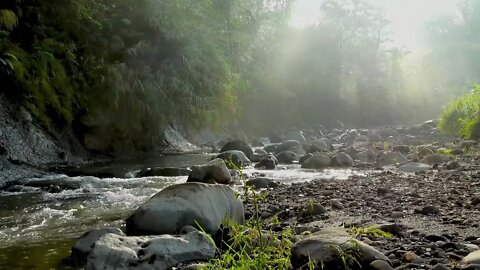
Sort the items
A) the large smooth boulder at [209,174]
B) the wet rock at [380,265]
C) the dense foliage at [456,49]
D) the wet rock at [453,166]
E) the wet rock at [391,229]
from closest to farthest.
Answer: the wet rock at [380,265]
the wet rock at [391,229]
the large smooth boulder at [209,174]
the wet rock at [453,166]
the dense foliage at [456,49]

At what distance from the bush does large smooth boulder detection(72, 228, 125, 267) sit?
13.2 metres

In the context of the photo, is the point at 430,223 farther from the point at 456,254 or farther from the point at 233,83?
the point at 233,83

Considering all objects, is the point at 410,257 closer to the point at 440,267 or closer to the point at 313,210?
the point at 440,267

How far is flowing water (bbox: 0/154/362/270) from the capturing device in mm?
4301

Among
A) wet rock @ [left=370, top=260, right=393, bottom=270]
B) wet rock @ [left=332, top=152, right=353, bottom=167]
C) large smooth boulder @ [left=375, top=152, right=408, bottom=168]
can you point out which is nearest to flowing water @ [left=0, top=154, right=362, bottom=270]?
wet rock @ [left=332, top=152, right=353, bottom=167]

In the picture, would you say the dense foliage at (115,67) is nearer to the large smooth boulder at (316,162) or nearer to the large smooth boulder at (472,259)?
the large smooth boulder at (316,162)

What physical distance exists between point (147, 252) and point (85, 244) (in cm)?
71

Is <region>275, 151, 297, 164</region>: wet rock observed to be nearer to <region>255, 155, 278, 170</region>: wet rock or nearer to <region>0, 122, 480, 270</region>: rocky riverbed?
<region>255, 155, 278, 170</region>: wet rock

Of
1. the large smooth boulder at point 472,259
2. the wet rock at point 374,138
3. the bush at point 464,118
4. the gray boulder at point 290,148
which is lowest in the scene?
the large smooth boulder at point 472,259

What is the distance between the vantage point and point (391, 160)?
1145cm

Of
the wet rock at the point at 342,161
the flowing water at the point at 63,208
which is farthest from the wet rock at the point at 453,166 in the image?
the wet rock at the point at 342,161

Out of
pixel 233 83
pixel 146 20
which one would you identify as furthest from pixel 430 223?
pixel 233 83

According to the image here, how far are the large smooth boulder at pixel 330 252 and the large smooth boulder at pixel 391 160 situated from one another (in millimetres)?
8346

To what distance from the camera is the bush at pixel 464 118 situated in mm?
14702
